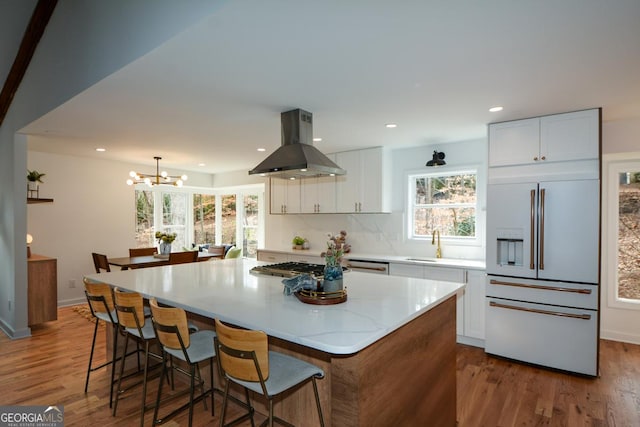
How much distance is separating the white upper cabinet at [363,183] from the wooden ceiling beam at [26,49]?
3.63 meters

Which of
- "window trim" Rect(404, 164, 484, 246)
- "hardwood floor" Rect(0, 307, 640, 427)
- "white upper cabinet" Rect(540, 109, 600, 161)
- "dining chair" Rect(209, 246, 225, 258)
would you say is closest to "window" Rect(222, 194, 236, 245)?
"dining chair" Rect(209, 246, 225, 258)

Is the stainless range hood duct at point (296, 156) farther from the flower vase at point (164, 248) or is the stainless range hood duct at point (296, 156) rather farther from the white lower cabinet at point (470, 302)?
the flower vase at point (164, 248)

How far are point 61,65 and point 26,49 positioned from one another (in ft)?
4.12

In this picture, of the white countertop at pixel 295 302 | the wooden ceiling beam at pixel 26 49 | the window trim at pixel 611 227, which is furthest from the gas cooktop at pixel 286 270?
the window trim at pixel 611 227

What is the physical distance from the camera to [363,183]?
Result: 4.85 meters

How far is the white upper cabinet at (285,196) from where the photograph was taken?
5.71 meters

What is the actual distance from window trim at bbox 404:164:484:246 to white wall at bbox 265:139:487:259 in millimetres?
25

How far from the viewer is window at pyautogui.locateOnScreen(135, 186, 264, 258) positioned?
678cm

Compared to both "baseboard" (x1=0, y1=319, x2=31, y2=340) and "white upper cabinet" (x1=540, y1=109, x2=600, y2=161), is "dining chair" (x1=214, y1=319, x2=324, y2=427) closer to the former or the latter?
"white upper cabinet" (x1=540, y1=109, x2=600, y2=161)

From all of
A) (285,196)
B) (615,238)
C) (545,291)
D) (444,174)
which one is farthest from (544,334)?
(285,196)

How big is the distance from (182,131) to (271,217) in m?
2.96

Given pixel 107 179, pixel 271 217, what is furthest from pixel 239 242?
pixel 107 179

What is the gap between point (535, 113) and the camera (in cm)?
317

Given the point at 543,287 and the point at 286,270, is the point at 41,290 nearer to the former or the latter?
the point at 286,270
